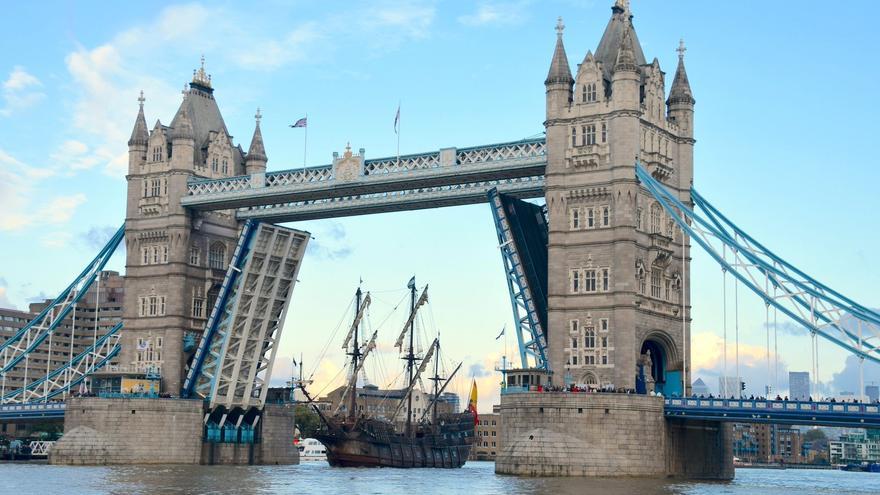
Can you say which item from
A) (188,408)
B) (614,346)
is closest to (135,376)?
(188,408)

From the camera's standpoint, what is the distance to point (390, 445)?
125000 mm

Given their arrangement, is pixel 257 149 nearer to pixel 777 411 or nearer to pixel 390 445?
pixel 390 445

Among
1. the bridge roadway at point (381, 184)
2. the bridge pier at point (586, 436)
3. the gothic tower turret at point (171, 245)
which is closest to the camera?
the bridge pier at point (586, 436)

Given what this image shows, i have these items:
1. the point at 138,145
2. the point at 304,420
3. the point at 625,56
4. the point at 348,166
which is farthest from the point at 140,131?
the point at 304,420

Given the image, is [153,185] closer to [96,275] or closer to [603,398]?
[96,275]

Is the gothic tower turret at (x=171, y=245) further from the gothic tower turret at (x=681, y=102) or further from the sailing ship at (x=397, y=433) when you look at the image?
the gothic tower turret at (x=681, y=102)

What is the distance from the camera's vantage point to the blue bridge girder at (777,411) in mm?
79000

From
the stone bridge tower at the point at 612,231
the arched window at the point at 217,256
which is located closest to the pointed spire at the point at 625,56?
the stone bridge tower at the point at 612,231

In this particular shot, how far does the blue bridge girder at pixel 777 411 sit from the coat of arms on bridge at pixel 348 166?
28.9m

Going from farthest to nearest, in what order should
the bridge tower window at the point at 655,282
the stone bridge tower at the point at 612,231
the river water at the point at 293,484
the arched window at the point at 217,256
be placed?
the arched window at the point at 217,256 → the bridge tower window at the point at 655,282 → the stone bridge tower at the point at 612,231 → the river water at the point at 293,484

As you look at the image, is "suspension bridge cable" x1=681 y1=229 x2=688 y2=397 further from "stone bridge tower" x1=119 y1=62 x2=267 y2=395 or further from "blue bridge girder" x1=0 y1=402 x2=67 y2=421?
"blue bridge girder" x1=0 y1=402 x2=67 y2=421

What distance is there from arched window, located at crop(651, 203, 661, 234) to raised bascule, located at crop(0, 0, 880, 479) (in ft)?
0.50

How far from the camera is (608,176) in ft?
291

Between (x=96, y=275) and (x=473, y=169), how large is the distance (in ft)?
123
